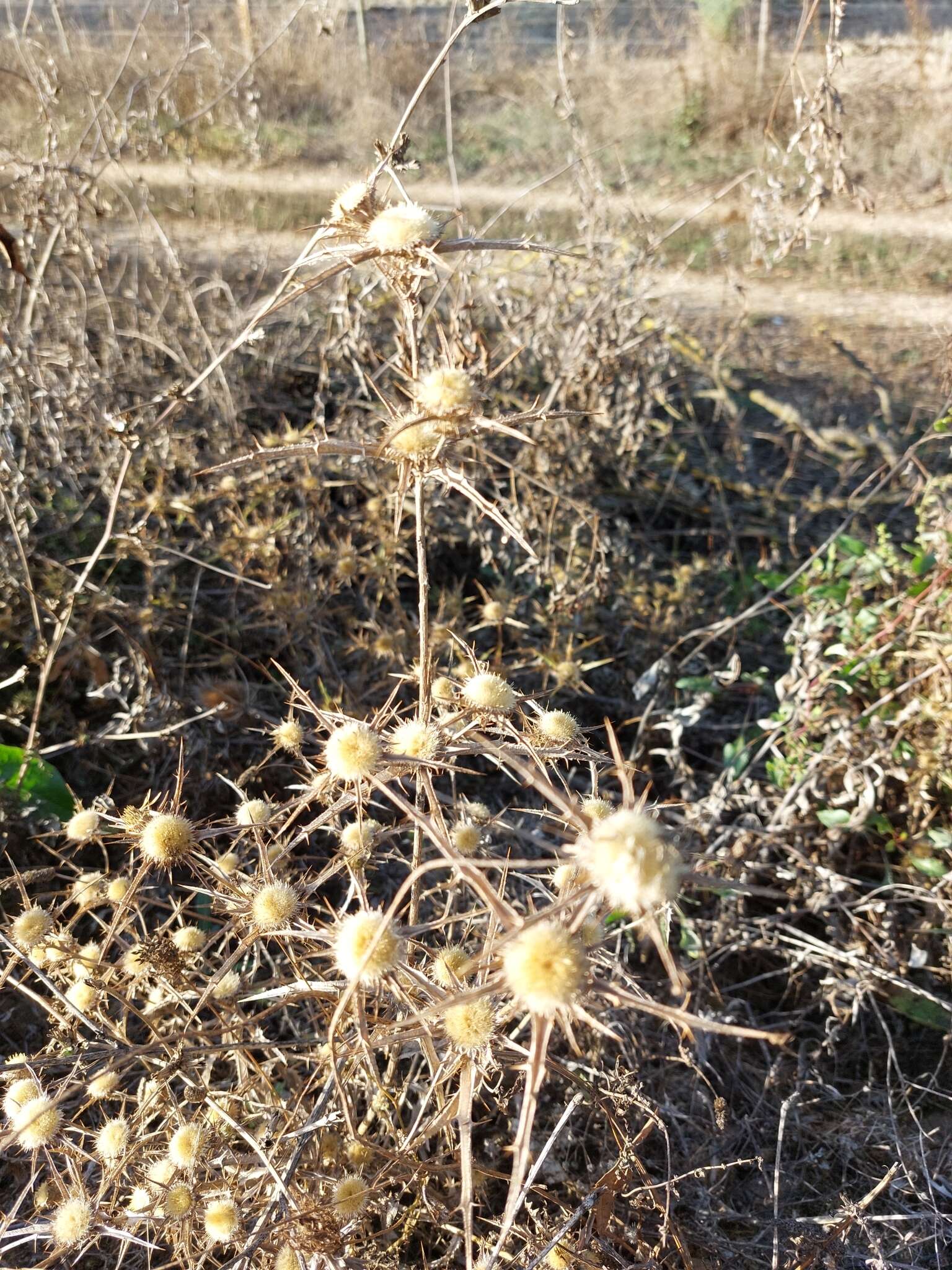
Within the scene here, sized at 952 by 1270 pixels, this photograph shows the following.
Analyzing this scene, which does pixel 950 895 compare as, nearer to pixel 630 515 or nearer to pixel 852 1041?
pixel 852 1041

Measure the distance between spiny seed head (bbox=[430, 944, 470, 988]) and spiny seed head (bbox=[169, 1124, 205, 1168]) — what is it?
349mm

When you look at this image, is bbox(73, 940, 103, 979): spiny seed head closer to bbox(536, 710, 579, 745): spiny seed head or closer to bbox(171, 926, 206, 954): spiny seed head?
bbox(171, 926, 206, 954): spiny seed head

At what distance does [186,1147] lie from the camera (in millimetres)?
1081

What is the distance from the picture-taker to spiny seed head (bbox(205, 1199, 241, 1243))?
104 cm

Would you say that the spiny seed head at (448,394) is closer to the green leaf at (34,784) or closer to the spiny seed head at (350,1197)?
the spiny seed head at (350,1197)

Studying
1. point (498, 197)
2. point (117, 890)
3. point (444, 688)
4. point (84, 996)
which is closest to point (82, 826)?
point (117, 890)

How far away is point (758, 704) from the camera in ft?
8.43

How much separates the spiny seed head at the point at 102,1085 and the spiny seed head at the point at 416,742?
486mm

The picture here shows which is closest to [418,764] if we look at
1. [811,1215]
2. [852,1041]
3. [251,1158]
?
[251,1158]

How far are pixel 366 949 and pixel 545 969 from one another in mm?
223

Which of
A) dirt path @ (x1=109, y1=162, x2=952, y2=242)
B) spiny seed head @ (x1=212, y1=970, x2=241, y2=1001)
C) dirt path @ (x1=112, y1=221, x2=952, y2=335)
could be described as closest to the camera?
spiny seed head @ (x1=212, y1=970, x2=241, y2=1001)

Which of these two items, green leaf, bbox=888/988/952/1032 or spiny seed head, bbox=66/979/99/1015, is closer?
spiny seed head, bbox=66/979/99/1015

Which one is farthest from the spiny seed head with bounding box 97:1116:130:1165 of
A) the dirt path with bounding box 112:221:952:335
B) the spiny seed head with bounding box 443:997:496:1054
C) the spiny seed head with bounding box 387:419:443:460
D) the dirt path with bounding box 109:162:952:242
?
the dirt path with bounding box 109:162:952:242

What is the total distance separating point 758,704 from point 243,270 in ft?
11.4
